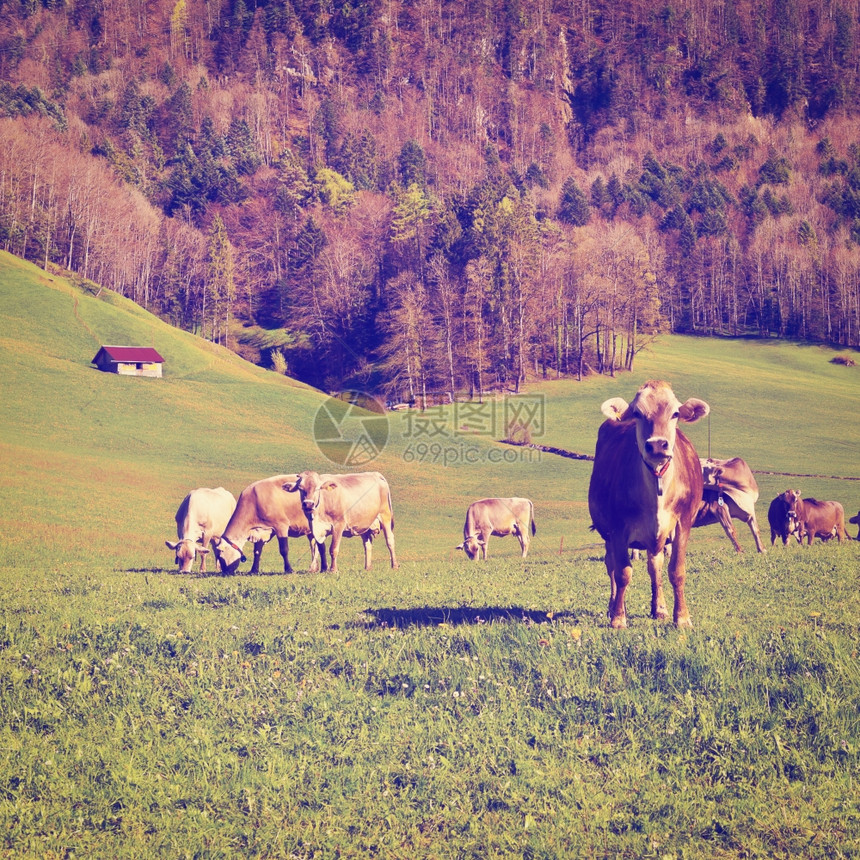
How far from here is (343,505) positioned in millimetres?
28312

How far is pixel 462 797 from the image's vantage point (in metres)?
8.45

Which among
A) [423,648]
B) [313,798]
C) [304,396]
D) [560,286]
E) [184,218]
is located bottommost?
[313,798]

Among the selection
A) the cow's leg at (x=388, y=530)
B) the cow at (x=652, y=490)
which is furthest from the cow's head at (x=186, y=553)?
the cow at (x=652, y=490)

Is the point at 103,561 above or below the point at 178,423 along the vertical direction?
below

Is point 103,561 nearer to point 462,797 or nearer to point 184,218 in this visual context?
point 462,797

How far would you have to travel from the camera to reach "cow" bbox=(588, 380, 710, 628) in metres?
11.9

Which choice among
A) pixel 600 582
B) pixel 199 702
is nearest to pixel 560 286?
pixel 600 582

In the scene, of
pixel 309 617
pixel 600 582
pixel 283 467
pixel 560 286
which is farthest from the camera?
pixel 560 286

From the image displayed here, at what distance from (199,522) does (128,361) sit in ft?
200

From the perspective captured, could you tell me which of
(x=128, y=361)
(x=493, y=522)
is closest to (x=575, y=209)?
(x=128, y=361)

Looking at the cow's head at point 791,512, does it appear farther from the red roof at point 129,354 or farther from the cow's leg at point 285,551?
the red roof at point 129,354

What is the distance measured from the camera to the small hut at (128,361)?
85750 millimetres

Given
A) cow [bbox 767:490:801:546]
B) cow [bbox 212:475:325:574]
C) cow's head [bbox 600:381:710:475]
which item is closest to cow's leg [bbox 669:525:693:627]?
cow's head [bbox 600:381:710:475]

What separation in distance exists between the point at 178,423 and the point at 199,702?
6866 centimetres
